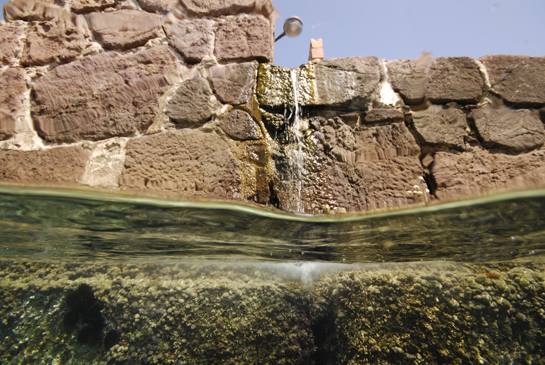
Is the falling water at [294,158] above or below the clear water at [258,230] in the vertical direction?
above

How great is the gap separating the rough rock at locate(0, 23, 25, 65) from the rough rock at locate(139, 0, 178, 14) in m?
1.24

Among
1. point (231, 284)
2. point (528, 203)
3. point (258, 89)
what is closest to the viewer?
point (528, 203)

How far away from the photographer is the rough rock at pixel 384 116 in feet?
7.89

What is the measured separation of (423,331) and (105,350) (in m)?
3.46

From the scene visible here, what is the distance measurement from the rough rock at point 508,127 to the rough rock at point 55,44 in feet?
12.0

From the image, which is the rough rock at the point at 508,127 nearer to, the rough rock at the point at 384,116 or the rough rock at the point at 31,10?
the rough rock at the point at 384,116

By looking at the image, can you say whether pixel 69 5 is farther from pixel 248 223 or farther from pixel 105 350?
pixel 105 350

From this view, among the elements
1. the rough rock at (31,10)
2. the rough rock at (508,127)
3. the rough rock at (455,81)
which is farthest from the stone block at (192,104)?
the rough rock at (508,127)

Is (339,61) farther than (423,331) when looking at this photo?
No

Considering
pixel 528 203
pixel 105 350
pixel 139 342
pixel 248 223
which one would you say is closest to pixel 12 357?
pixel 105 350

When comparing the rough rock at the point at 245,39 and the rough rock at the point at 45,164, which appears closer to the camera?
the rough rock at the point at 45,164

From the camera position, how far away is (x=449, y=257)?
11.2 feet

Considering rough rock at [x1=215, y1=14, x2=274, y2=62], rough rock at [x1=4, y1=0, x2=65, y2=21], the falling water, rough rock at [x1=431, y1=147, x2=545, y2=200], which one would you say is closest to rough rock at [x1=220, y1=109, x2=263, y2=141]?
the falling water

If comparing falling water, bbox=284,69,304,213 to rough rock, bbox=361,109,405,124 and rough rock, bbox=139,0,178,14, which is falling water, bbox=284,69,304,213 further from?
rough rock, bbox=139,0,178,14
